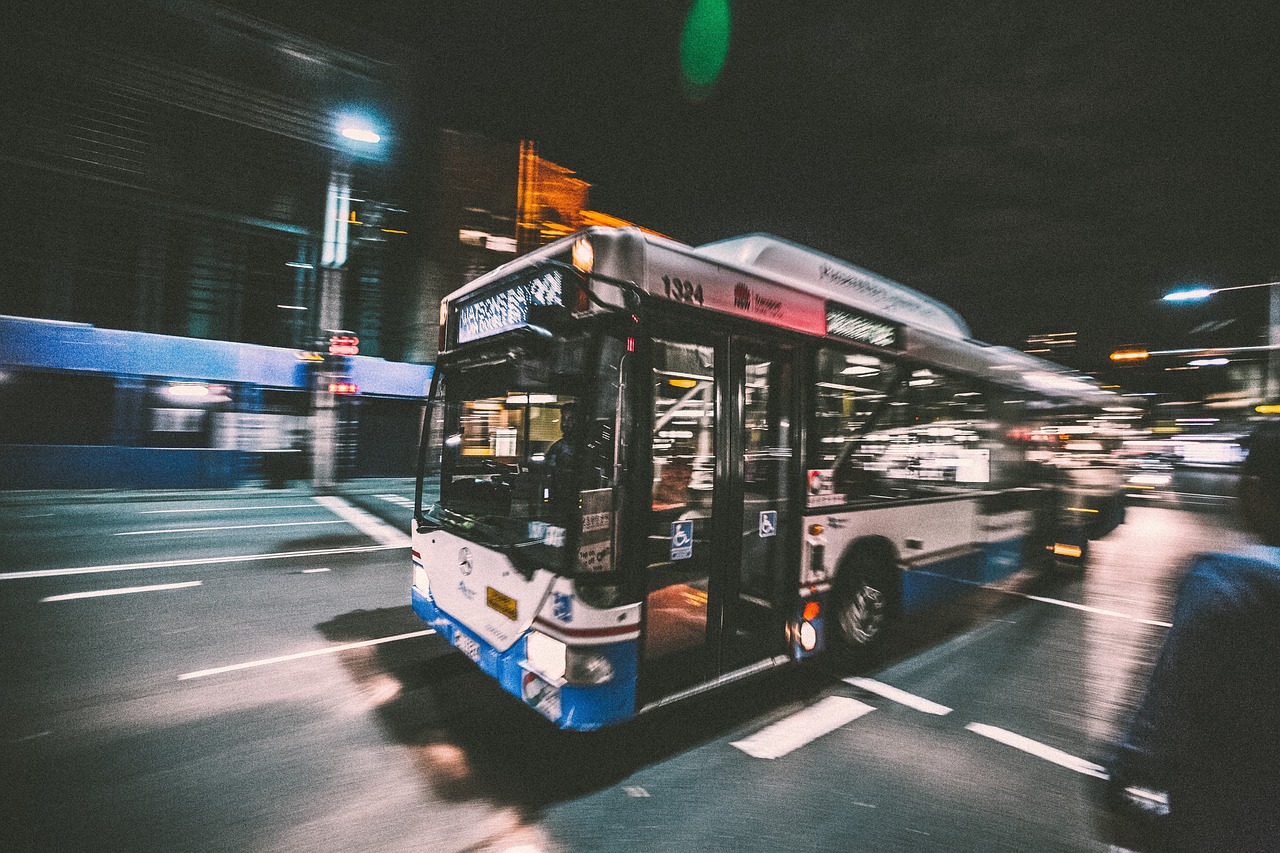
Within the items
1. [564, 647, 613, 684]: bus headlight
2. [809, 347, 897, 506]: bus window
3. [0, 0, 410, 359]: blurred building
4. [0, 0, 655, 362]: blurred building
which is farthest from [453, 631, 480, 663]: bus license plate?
[0, 0, 410, 359]: blurred building

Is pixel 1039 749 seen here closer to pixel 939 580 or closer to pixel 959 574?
pixel 939 580

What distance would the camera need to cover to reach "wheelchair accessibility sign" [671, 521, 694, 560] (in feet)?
11.7

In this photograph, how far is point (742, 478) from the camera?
13.0 ft

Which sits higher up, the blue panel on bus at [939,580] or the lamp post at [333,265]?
the lamp post at [333,265]

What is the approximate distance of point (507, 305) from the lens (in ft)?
12.6

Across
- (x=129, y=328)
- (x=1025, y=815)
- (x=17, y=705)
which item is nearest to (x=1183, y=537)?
(x=1025, y=815)

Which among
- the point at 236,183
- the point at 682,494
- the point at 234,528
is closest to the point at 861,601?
the point at 682,494

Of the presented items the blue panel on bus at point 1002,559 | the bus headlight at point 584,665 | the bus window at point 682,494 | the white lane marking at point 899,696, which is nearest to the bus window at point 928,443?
the blue panel on bus at point 1002,559

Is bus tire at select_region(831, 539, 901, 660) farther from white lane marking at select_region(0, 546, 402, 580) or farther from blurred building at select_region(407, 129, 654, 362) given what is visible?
blurred building at select_region(407, 129, 654, 362)

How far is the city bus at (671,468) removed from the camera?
123 inches

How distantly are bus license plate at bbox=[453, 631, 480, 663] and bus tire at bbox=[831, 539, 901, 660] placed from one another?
2909 millimetres

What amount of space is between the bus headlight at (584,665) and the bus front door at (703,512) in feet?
1.95

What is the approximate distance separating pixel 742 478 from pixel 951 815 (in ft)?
7.42

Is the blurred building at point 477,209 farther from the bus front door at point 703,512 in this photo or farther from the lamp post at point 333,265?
the bus front door at point 703,512
